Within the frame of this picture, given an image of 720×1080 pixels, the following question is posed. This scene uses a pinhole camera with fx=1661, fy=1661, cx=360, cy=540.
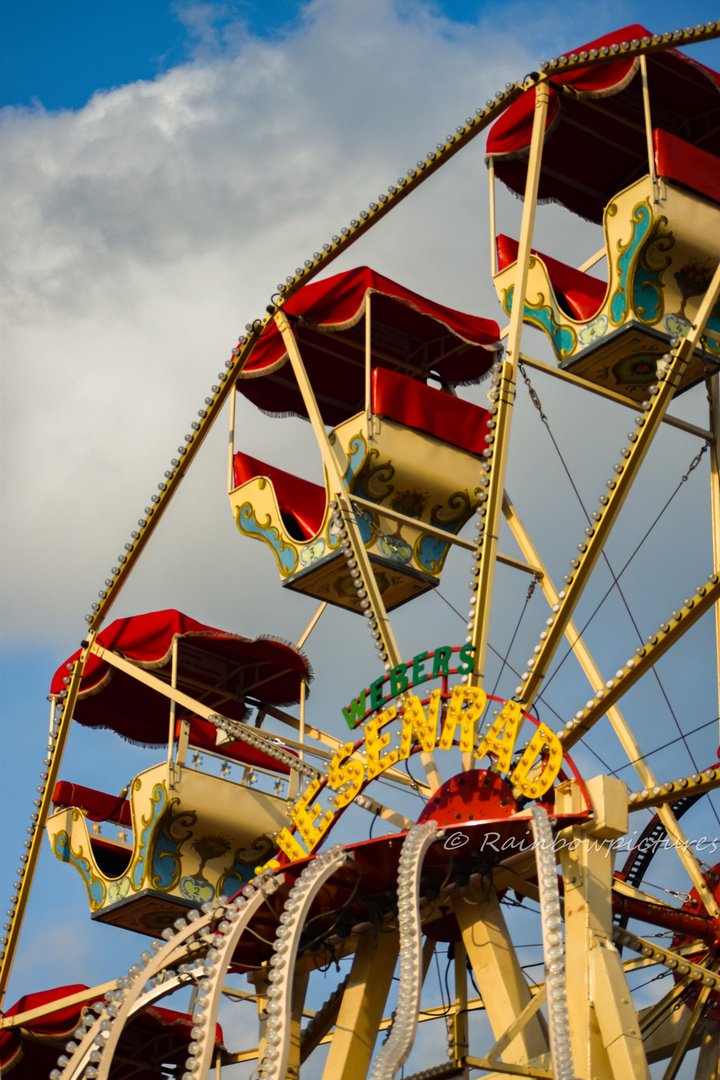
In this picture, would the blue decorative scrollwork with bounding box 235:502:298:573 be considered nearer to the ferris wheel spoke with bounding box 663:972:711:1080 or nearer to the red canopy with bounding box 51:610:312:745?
the red canopy with bounding box 51:610:312:745

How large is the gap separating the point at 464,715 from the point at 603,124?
9.14 metres

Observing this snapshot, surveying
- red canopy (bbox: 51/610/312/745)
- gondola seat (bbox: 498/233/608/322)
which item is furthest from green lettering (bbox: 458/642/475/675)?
red canopy (bbox: 51/610/312/745)

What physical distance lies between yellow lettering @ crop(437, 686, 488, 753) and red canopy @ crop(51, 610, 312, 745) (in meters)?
8.73

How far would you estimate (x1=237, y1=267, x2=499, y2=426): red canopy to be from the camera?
20.8 m

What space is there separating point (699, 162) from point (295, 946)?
1008 cm

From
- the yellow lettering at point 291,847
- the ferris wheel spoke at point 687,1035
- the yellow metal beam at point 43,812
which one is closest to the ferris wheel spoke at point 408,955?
the yellow lettering at point 291,847

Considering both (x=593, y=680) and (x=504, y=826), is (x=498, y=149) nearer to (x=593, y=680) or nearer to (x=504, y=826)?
(x=593, y=680)

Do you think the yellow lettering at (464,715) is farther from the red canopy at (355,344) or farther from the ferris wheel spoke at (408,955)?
the red canopy at (355,344)

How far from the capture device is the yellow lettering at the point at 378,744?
50.4ft

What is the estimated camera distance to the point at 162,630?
76.8 ft

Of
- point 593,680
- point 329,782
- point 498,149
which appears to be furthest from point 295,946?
point 498,149

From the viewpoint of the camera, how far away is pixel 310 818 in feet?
52.4

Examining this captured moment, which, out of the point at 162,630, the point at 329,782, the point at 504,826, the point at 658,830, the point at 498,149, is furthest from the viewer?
the point at 162,630

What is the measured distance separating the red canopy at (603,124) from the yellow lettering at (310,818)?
8618mm
